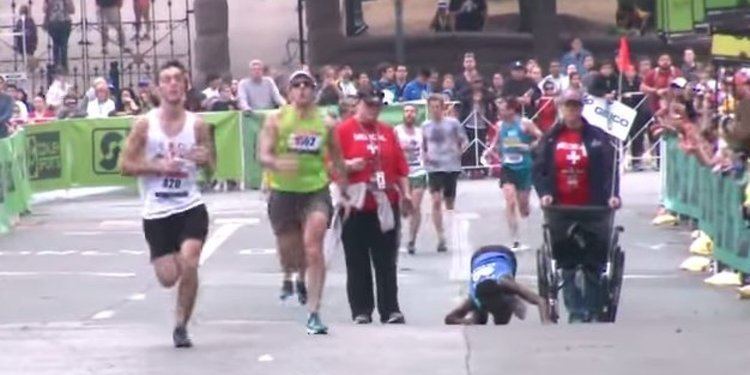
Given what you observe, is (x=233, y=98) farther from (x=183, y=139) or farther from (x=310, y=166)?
(x=183, y=139)

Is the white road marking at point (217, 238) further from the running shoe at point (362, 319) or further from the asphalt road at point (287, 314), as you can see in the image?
the running shoe at point (362, 319)

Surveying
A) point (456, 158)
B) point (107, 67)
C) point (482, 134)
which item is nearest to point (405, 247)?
point (456, 158)

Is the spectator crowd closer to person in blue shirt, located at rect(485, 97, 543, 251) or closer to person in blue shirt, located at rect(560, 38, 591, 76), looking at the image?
person in blue shirt, located at rect(560, 38, 591, 76)

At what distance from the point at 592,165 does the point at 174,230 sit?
12.9 ft

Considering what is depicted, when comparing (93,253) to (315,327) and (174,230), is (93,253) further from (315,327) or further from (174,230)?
(174,230)

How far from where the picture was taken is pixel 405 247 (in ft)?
76.9

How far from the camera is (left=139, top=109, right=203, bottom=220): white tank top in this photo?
43.4 ft

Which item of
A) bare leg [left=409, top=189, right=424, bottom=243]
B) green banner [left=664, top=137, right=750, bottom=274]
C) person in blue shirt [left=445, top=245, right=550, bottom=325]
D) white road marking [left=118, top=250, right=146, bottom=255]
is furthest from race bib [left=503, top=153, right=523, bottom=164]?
person in blue shirt [left=445, top=245, right=550, bottom=325]

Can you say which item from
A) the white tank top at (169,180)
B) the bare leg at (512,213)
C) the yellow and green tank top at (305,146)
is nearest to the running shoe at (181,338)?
the white tank top at (169,180)

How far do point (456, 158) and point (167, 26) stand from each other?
18.1m

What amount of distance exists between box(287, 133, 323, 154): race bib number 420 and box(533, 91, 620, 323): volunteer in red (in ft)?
5.47

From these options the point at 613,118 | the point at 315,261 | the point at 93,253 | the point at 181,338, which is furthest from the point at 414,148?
the point at 181,338

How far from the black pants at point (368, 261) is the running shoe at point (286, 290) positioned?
117cm

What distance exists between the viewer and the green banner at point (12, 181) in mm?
26234
